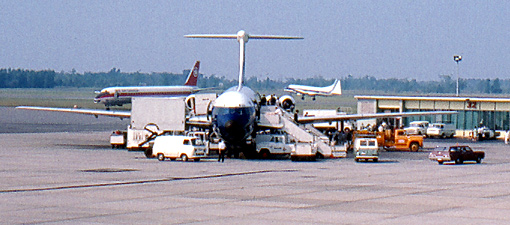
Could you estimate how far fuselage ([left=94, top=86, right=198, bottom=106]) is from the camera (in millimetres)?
133125

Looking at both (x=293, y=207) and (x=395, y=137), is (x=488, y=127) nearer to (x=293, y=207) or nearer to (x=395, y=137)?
(x=395, y=137)

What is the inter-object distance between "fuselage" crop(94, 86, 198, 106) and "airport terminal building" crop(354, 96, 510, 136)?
47.5m

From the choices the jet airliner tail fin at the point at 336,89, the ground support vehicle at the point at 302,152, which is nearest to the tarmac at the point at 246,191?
the ground support vehicle at the point at 302,152

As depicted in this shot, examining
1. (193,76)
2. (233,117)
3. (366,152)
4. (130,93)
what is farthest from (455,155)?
(193,76)

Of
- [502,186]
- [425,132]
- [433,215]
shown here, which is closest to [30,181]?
[433,215]

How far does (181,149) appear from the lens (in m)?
51.3

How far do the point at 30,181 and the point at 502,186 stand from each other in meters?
21.9

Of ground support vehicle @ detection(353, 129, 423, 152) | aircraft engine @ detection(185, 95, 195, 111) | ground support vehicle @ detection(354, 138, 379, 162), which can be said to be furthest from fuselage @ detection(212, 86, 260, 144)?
ground support vehicle @ detection(353, 129, 423, 152)

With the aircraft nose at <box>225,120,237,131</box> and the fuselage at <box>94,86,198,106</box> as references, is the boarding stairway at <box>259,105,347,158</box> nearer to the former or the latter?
the aircraft nose at <box>225,120,237,131</box>

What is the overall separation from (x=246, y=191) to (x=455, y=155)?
78.1 feet

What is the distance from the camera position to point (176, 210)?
85.7ft

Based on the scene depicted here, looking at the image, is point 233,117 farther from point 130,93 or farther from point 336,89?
point 336,89

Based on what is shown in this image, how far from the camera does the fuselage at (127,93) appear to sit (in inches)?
5241

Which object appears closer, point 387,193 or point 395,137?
point 387,193
